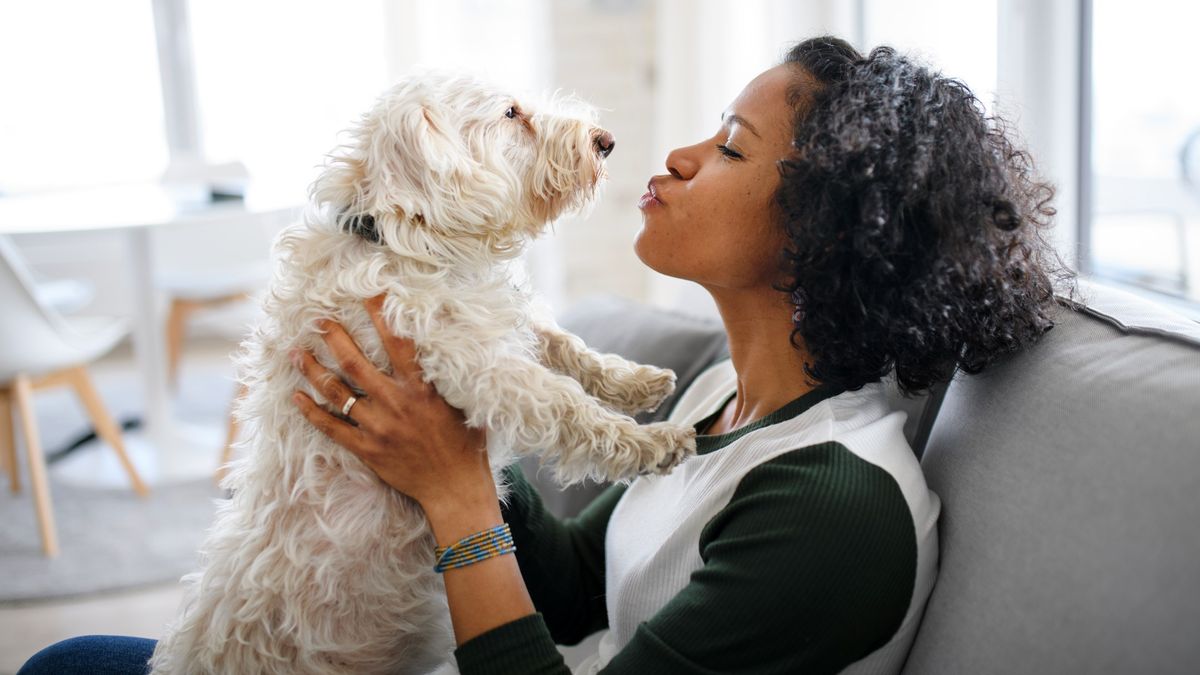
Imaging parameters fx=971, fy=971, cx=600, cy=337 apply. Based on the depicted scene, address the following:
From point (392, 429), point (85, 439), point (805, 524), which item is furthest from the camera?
point (85, 439)

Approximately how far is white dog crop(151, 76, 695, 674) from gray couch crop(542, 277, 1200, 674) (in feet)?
1.31

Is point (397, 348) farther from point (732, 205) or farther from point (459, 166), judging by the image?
point (732, 205)

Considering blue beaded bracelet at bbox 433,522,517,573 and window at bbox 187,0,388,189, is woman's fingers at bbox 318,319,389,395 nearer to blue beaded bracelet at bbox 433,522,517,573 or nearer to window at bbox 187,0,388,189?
blue beaded bracelet at bbox 433,522,517,573

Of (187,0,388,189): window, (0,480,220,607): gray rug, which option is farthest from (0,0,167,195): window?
(0,480,220,607): gray rug

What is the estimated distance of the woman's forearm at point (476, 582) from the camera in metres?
1.20

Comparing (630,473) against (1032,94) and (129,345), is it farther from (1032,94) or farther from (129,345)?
(129,345)

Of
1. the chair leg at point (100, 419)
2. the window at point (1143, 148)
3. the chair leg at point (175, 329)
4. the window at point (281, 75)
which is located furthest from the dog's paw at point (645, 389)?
the window at point (281, 75)

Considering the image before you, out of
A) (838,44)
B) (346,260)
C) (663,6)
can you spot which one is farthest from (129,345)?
(838,44)

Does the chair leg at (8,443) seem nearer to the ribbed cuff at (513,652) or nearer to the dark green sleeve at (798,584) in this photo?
the ribbed cuff at (513,652)

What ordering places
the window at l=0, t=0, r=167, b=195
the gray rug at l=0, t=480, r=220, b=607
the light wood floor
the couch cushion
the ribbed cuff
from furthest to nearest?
the window at l=0, t=0, r=167, b=195 < the gray rug at l=0, t=480, r=220, b=607 < the light wood floor < the ribbed cuff < the couch cushion

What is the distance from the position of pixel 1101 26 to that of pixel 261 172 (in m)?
4.85

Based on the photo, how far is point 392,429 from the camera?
128 cm

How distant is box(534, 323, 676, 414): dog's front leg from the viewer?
1553mm

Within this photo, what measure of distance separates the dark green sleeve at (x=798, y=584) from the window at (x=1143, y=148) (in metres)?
1.64
